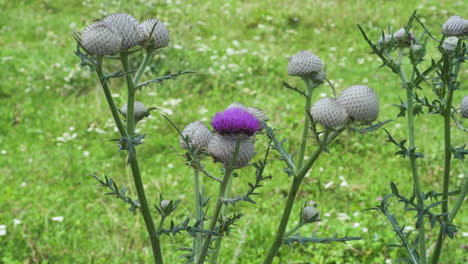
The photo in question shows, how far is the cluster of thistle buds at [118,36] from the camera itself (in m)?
1.34

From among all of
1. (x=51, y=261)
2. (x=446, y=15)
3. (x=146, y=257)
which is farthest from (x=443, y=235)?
(x=446, y=15)

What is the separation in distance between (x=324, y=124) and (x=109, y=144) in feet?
12.3

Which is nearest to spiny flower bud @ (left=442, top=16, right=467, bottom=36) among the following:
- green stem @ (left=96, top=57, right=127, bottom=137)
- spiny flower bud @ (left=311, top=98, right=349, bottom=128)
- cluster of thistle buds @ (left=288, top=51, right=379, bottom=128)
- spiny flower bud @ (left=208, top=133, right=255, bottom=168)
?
cluster of thistle buds @ (left=288, top=51, right=379, bottom=128)

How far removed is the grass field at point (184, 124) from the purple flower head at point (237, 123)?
544 millimetres

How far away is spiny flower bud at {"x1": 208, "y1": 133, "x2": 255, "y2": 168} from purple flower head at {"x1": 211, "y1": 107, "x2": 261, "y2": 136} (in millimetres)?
19

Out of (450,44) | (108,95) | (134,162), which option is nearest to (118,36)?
(108,95)

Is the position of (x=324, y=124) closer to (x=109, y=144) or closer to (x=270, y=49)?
(x=109, y=144)

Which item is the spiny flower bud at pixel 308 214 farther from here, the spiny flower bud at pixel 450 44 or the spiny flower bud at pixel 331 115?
the spiny flower bud at pixel 450 44

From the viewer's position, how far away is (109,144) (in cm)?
482

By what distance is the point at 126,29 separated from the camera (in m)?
1.42

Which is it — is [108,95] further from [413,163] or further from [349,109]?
[413,163]

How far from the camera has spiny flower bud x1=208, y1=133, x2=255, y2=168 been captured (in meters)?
1.35

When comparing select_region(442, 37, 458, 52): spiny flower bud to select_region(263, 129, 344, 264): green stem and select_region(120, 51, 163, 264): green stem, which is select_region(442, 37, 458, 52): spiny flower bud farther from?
select_region(120, 51, 163, 264): green stem

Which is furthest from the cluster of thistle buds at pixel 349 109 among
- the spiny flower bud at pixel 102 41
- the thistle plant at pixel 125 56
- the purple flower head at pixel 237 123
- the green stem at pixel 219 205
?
the spiny flower bud at pixel 102 41
